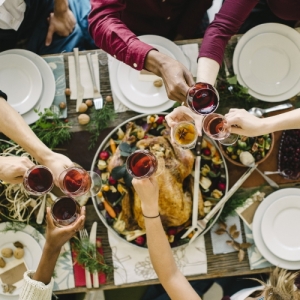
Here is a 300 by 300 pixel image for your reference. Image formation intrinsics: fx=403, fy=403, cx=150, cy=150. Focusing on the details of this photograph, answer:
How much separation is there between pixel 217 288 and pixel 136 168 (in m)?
1.26

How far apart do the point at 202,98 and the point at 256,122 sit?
0.73ft

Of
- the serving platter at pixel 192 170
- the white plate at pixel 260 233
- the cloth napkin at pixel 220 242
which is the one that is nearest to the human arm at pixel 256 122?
the serving platter at pixel 192 170

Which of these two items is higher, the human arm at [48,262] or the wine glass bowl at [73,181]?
Result: the wine glass bowl at [73,181]

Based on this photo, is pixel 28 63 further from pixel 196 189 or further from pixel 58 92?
pixel 196 189

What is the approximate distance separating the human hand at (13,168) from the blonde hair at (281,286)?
964 millimetres

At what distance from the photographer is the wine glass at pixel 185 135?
4.90 feet

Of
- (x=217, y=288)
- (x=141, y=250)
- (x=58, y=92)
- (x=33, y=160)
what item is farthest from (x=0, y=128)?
(x=217, y=288)

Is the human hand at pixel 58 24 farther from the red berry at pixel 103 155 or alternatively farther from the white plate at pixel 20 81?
the red berry at pixel 103 155

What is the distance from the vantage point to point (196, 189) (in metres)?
1.57

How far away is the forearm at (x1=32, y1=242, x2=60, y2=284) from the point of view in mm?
1434

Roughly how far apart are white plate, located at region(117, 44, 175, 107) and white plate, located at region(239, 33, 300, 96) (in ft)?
A: 1.10

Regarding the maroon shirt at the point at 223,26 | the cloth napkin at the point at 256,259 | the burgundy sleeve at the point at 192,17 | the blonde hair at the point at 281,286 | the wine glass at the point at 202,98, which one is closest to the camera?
the wine glass at the point at 202,98

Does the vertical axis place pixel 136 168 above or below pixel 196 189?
above

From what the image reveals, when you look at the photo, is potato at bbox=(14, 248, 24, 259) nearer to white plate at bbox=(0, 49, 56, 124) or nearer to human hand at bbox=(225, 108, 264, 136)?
white plate at bbox=(0, 49, 56, 124)
